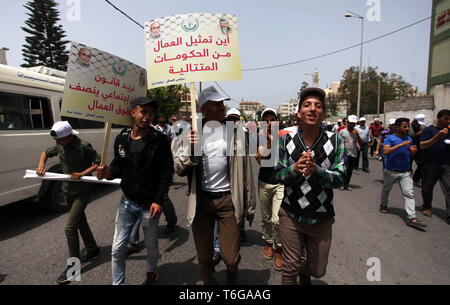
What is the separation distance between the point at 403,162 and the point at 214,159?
3795 millimetres

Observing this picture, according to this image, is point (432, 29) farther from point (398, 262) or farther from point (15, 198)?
point (15, 198)

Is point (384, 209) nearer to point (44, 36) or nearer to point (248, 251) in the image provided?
point (248, 251)

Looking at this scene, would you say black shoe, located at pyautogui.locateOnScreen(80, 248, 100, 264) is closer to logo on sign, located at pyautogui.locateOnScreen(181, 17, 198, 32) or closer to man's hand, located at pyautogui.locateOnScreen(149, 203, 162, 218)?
man's hand, located at pyautogui.locateOnScreen(149, 203, 162, 218)

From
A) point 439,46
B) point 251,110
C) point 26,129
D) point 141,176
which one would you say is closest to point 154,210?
point 141,176

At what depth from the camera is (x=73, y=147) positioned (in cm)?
312

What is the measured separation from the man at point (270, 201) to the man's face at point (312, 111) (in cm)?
109

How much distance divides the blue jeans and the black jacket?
10cm

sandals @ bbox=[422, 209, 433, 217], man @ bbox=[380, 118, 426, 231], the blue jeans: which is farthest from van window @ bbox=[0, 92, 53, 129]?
sandals @ bbox=[422, 209, 433, 217]

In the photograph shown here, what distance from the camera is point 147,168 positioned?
2426mm

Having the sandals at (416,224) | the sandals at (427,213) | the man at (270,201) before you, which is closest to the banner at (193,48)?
the man at (270,201)

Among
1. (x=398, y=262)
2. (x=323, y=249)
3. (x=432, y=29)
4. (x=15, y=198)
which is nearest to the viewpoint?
(x=323, y=249)

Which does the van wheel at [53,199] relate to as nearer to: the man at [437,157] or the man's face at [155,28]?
the man's face at [155,28]
